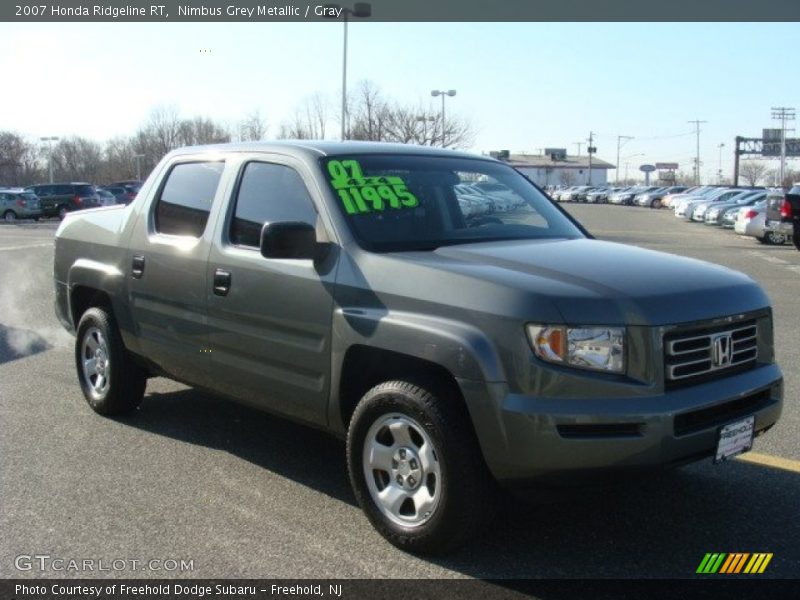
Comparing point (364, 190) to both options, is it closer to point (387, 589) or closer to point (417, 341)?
point (417, 341)

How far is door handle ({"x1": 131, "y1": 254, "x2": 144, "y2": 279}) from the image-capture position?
534 cm

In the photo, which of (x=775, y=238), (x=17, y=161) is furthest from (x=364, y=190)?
(x=17, y=161)

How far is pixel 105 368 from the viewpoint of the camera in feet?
19.2

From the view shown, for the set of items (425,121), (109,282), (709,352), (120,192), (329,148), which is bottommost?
(709,352)

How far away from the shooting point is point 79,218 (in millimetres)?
6273

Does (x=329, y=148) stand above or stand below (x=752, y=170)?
below

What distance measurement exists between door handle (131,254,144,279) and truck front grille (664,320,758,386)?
3.33 m

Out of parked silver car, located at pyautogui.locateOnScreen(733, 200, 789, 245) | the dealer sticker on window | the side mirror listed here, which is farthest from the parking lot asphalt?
parked silver car, located at pyautogui.locateOnScreen(733, 200, 789, 245)

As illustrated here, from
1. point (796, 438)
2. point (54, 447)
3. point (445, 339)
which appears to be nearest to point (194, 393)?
point (54, 447)

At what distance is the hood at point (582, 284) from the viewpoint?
340 centimetres

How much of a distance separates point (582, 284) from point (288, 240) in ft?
4.57
